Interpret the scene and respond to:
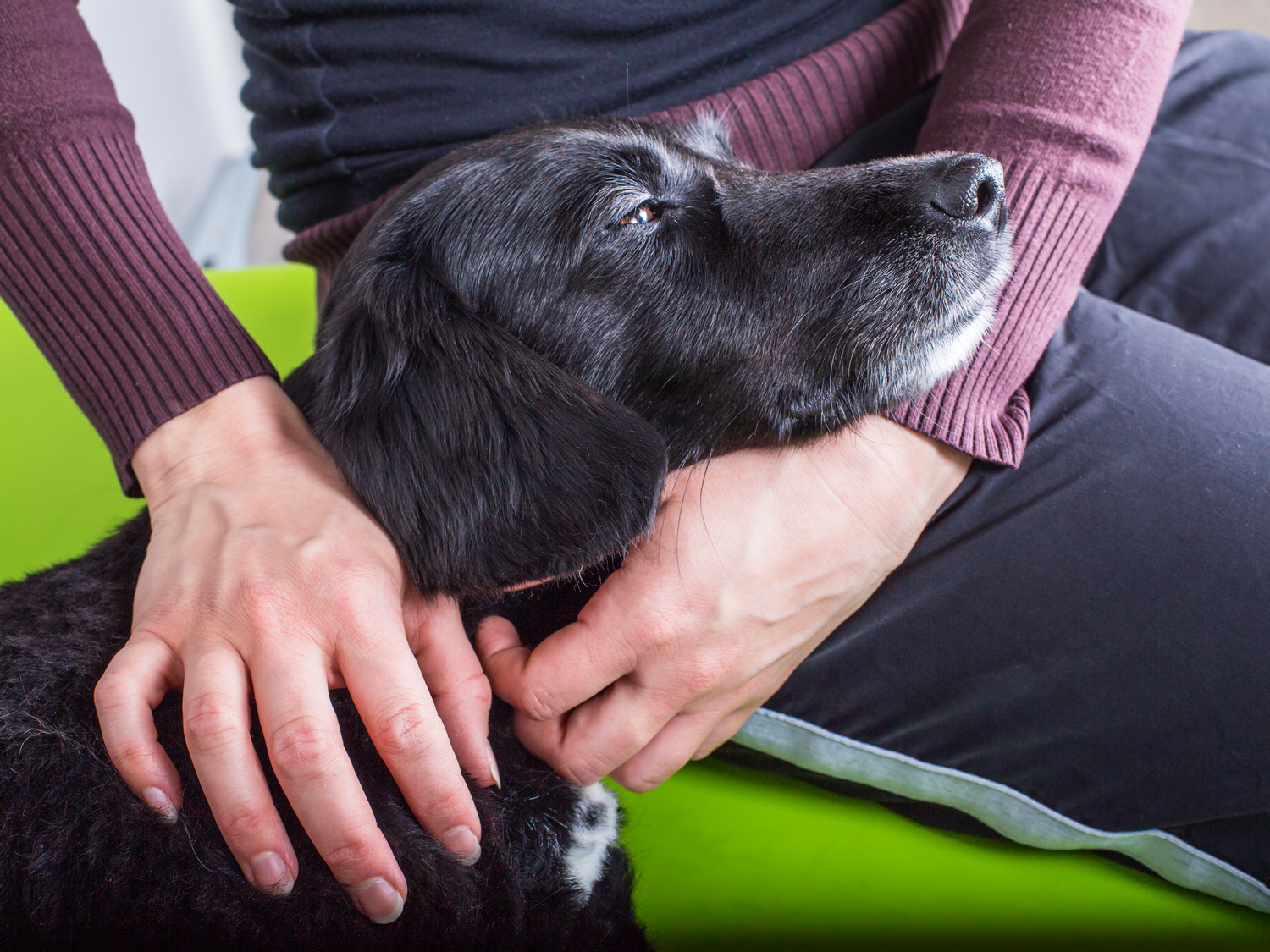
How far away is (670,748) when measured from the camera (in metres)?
0.92

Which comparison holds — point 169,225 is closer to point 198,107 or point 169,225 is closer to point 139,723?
point 139,723

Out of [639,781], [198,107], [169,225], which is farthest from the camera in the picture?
[198,107]

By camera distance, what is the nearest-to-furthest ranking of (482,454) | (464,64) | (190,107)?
(482,454) < (464,64) < (190,107)

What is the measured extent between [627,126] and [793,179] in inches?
8.5

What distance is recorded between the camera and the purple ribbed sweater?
3.18ft

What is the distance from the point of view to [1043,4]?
1.10 meters

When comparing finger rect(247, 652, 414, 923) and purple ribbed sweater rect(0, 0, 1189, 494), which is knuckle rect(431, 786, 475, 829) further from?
purple ribbed sweater rect(0, 0, 1189, 494)

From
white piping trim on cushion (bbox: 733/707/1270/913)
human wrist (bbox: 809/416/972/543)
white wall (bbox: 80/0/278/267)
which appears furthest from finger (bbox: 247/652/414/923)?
white wall (bbox: 80/0/278/267)

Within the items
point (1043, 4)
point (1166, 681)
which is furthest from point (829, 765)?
point (1043, 4)

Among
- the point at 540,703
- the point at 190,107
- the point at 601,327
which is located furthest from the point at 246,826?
the point at 190,107

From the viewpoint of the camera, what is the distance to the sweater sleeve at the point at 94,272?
970mm

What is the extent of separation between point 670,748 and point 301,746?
0.38 m

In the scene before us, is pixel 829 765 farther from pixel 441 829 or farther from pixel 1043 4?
pixel 1043 4

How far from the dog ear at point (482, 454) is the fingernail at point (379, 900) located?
10.5 inches
